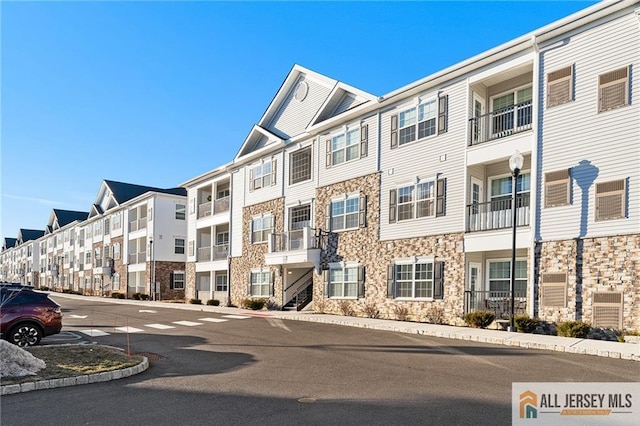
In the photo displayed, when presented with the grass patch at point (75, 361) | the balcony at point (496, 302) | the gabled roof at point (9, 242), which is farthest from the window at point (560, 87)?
the gabled roof at point (9, 242)

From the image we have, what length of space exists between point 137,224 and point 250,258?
74.1 ft

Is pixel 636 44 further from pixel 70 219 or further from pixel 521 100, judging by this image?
pixel 70 219

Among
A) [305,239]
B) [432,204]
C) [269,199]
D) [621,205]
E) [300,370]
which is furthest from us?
[269,199]

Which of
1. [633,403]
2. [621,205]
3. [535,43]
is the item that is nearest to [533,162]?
[621,205]

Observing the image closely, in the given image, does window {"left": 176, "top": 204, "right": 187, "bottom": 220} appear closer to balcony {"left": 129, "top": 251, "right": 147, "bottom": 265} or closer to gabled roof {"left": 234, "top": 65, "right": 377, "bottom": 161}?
balcony {"left": 129, "top": 251, "right": 147, "bottom": 265}

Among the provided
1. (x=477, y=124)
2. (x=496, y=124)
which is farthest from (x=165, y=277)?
(x=496, y=124)

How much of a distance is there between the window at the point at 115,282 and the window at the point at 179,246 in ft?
35.2

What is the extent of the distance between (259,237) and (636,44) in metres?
22.7

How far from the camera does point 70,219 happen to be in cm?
8094

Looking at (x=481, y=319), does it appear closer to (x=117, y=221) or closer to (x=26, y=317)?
(x=26, y=317)

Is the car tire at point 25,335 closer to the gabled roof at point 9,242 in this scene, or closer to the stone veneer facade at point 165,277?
the stone veneer facade at point 165,277

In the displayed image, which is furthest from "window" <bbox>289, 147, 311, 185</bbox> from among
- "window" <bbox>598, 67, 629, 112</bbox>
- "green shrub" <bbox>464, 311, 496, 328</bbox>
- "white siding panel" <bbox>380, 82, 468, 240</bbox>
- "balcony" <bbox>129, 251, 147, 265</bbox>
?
"balcony" <bbox>129, 251, 147, 265</bbox>

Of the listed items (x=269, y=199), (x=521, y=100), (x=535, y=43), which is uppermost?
(x=535, y=43)

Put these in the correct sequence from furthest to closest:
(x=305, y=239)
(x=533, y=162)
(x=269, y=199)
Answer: (x=269, y=199) → (x=305, y=239) → (x=533, y=162)
